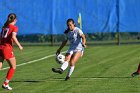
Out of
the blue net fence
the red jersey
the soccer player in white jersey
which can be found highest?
the red jersey

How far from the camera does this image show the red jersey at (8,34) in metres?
14.2

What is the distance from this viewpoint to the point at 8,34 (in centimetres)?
1418

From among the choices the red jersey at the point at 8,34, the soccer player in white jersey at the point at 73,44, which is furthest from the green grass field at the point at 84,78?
the red jersey at the point at 8,34

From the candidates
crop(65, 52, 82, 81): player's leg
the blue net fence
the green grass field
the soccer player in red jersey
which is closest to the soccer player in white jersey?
crop(65, 52, 82, 81): player's leg

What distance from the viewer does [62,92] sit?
13.4 metres

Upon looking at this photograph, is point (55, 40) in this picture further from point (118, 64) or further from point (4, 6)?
point (118, 64)

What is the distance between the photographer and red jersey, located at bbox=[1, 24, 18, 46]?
14156 millimetres

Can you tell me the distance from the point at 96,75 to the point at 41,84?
277 cm

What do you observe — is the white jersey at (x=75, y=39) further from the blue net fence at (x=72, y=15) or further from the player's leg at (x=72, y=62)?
the blue net fence at (x=72, y=15)

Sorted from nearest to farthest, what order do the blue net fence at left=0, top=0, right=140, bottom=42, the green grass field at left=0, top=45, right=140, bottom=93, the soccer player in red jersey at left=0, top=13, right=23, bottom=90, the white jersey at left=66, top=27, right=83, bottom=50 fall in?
the green grass field at left=0, top=45, right=140, bottom=93 < the soccer player in red jersey at left=0, top=13, right=23, bottom=90 < the white jersey at left=66, top=27, right=83, bottom=50 < the blue net fence at left=0, top=0, right=140, bottom=42

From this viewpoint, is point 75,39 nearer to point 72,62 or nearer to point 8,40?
point 72,62

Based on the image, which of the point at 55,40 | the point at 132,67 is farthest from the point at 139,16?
the point at 132,67

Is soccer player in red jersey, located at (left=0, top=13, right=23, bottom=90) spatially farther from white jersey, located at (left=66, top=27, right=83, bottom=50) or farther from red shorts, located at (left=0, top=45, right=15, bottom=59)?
white jersey, located at (left=66, top=27, right=83, bottom=50)

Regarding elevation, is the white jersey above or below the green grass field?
above
